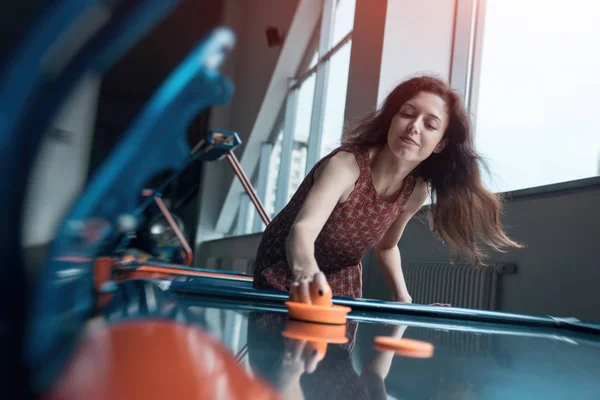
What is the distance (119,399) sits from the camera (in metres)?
0.27

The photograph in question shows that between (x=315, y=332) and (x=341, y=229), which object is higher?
(x=341, y=229)

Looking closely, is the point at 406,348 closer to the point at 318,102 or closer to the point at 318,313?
the point at 318,313

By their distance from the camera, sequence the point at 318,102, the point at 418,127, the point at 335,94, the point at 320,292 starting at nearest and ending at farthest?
1. the point at 320,292
2. the point at 418,127
3. the point at 335,94
4. the point at 318,102

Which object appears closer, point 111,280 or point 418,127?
point 111,280

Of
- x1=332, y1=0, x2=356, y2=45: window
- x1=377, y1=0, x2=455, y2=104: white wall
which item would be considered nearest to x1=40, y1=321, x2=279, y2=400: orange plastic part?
x1=377, y1=0, x2=455, y2=104: white wall

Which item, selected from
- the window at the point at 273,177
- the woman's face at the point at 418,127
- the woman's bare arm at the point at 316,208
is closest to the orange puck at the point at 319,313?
the woman's bare arm at the point at 316,208

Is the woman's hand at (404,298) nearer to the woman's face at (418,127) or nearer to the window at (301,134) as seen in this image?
the woman's face at (418,127)

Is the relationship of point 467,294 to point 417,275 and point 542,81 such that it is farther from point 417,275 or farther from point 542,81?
point 542,81

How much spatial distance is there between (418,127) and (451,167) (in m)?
0.28

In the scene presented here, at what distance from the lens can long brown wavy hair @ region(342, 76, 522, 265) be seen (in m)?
2.02

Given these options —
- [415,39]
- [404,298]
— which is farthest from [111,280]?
[415,39]

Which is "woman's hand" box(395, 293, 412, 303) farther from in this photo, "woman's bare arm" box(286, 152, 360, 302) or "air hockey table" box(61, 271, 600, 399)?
"air hockey table" box(61, 271, 600, 399)

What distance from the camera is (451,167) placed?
A: 207cm

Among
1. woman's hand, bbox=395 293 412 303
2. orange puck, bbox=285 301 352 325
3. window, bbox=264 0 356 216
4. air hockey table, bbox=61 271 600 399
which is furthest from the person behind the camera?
window, bbox=264 0 356 216
